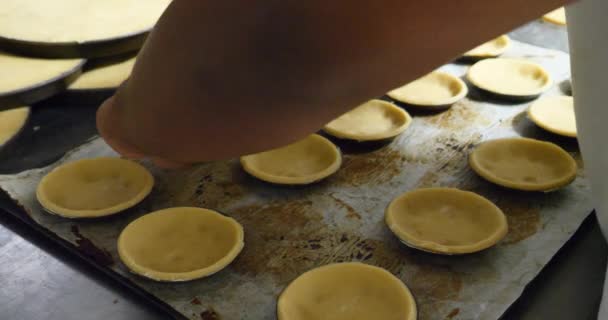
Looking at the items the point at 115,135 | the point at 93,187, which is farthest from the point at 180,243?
the point at 115,135

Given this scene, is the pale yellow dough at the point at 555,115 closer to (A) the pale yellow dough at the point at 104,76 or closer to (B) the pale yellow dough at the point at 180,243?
(B) the pale yellow dough at the point at 180,243

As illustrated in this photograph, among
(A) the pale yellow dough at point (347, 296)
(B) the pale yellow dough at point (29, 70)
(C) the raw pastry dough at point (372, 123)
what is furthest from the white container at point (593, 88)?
(B) the pale yellow dough at point (29, 70)

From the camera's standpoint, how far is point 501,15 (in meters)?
0.64

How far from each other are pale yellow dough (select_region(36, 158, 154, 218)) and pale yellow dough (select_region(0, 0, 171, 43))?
57cm

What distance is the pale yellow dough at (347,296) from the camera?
3.61ft

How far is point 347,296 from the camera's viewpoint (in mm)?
1150

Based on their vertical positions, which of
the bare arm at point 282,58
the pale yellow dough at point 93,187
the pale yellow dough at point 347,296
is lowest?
the pale yellow dough at point 347,296

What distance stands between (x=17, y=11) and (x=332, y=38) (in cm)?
175

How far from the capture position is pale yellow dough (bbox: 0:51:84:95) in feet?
5.64

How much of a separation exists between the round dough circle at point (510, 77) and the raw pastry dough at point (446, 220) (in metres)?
0.58

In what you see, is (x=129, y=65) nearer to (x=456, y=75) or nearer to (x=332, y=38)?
(x=456, y=75)

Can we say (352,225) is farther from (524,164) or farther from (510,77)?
(510,77)

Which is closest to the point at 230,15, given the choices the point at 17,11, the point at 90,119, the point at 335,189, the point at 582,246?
the point at 335,189

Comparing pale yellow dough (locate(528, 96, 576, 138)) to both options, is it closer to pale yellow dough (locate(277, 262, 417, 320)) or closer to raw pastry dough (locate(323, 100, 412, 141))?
raw pastry dough (locate(323, 100, 412, 141))
